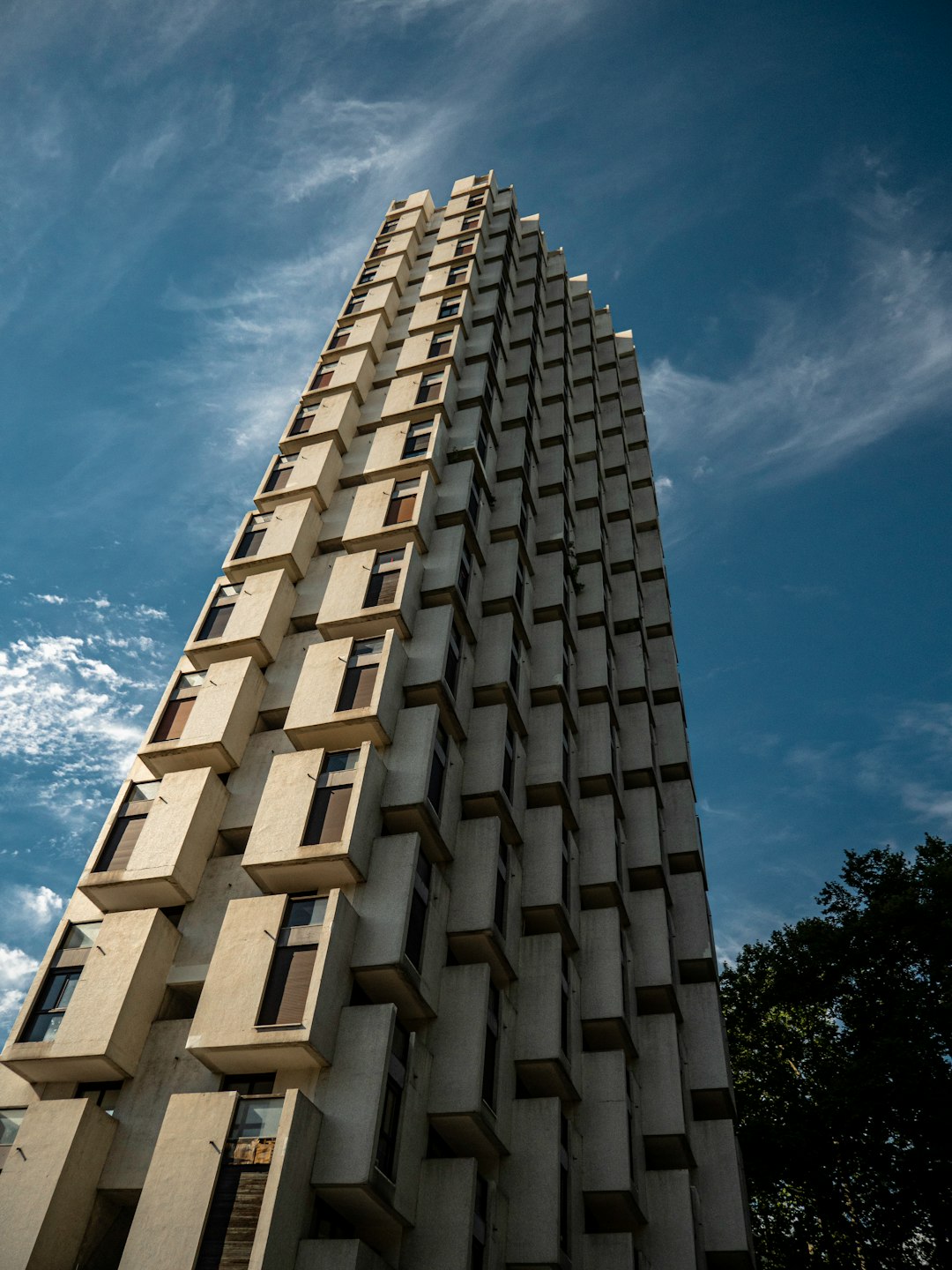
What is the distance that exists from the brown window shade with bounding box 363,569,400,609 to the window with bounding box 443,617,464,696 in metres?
1.89

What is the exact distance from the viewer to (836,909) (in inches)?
1478

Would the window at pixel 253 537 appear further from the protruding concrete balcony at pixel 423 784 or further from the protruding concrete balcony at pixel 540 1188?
the protruding concrete balcony at pixel 540 1188

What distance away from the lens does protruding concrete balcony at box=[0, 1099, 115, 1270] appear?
15.6 metres

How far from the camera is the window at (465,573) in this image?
29.4m

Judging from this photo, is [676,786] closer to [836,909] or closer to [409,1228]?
[836,909]

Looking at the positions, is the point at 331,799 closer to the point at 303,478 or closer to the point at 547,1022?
the point at 547,1022

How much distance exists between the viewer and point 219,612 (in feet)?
92.0

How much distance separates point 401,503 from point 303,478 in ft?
14.3

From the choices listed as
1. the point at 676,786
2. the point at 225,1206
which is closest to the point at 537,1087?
the point at 225,1206

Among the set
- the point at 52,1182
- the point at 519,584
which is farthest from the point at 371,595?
the point at 52,1182

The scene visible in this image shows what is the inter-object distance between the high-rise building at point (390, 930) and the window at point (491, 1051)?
0.07 metres

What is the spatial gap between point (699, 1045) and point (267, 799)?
1580cm

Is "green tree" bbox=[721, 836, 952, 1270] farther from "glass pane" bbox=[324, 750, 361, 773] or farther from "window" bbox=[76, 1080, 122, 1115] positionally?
"window" bbox=[76, 1080, 122, 1115]

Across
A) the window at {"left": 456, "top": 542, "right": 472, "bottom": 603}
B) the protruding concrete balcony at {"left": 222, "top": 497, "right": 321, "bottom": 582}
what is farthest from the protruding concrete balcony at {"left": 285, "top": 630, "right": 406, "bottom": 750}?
the protruding concrete balcony at {"left": 222, "top": 497, "right": 321, "bottom": 582}
